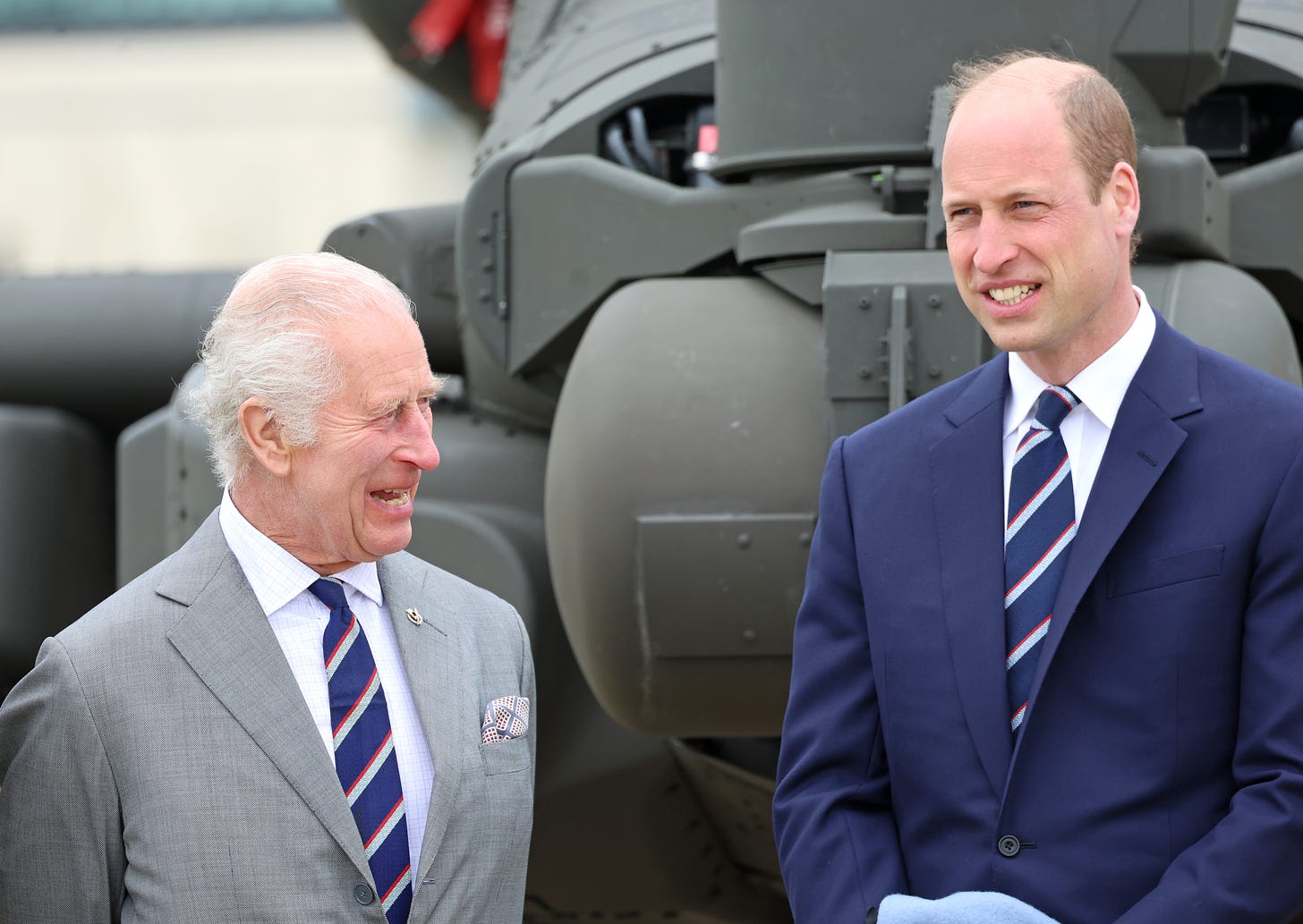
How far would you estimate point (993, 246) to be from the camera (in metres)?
2.18

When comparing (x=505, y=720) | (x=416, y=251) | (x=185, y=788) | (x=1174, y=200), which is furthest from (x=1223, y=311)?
(x=416, y=251)

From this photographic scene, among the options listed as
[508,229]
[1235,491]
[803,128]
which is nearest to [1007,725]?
[1235,491]

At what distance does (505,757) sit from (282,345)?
570mm

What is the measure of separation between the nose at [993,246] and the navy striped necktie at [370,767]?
87cm

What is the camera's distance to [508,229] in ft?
14.6

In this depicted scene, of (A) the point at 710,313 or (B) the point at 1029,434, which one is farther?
(A) the point at 710,313

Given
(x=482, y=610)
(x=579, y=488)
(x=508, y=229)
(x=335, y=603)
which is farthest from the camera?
(x=508, y=229)

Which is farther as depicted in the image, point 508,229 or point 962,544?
point 508,229

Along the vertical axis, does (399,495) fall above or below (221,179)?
above

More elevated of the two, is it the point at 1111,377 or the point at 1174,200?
the point at 1111,377

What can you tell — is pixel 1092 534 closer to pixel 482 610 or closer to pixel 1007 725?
pixel 1007 725

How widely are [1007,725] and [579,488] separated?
1759 millimetres

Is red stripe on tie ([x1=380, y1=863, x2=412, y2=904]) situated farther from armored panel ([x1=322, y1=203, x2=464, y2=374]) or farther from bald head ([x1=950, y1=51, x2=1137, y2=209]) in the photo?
armored panel ([x1=322, y1=203, x2=464, y2=374])

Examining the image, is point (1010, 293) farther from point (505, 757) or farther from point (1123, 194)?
point (505, 757)
